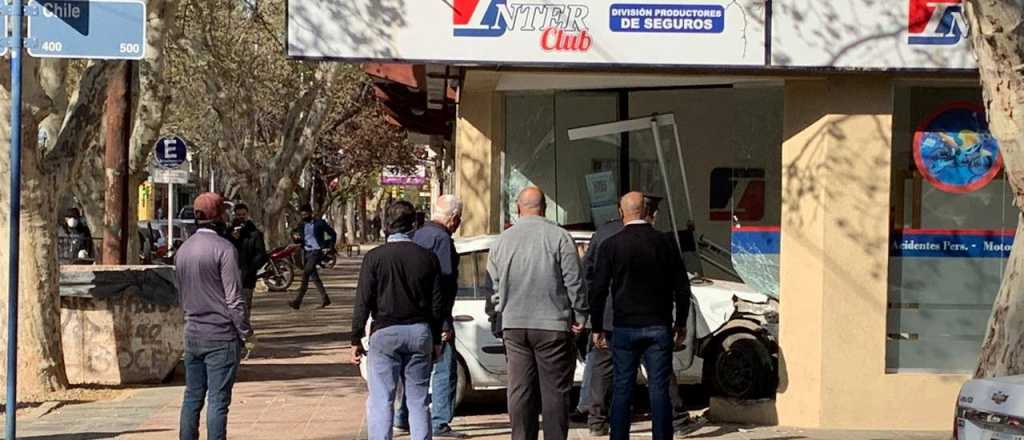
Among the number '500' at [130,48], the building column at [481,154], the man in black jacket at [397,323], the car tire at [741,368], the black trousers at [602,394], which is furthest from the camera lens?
the building column at [481,154]

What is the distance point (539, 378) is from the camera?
29.0 ft

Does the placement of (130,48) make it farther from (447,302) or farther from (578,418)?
(578,418)

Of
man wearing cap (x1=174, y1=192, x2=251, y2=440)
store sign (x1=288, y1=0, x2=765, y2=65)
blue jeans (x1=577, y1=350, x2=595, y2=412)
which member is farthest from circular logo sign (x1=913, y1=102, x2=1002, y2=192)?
man wearing cap (x1=174, y1=192, x2=251, y2=440)

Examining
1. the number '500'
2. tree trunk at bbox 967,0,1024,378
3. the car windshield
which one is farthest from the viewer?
the car windshield

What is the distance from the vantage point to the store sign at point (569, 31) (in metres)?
9.84

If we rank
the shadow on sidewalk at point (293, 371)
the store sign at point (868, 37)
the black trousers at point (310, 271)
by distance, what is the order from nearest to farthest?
the store sign at point (868, 37)
the shadow on sidewalk at point (293, 371)
the black trousers at point (310, 271)

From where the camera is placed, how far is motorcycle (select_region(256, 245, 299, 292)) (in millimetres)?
27688

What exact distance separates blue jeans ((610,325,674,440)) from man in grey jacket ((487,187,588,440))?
0.32 metres

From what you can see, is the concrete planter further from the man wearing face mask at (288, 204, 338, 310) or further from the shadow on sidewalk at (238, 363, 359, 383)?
the man wearing face mask at (288, 204, 338, 310)

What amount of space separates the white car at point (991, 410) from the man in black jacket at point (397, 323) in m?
3.23

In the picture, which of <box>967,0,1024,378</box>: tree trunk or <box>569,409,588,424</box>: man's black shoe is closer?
<box>967,0,1024,378</box>: tree trunk

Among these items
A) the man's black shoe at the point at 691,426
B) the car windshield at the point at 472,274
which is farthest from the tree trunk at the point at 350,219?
the man's black shoe at the point at 691,426

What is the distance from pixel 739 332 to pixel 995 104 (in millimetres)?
4136

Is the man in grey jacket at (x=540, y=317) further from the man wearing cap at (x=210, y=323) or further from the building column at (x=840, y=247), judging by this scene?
the building column at (x=840, y=247)
